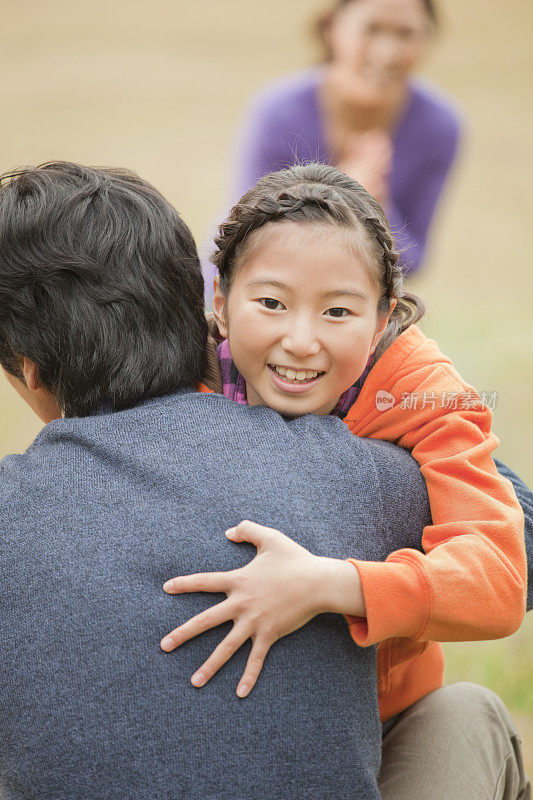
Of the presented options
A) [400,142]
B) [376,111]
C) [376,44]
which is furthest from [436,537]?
[376,44]

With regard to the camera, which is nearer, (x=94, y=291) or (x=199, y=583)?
(x=199, y=583)

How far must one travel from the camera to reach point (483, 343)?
5238 millimetres

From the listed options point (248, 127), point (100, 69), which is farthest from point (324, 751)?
point (100, 69)

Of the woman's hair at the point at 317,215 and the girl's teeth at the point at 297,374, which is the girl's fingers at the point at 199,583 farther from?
the woman's hair at the point at 317,215

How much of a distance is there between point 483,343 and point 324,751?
439cm

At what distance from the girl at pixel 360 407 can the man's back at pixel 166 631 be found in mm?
28

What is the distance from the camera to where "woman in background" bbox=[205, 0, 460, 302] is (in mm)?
3543

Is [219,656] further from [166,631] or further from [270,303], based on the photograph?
[270,303]

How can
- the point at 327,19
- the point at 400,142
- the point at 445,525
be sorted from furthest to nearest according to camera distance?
the point at 327,19 → the point at 400,142 → the point at 445,525

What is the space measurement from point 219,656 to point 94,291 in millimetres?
538

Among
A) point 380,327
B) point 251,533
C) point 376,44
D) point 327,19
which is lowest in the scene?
point 251,533

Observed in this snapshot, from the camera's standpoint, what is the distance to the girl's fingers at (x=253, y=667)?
1063 mm

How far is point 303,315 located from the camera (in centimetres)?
131

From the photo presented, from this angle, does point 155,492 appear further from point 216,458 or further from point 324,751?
point 324,751
